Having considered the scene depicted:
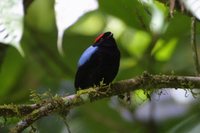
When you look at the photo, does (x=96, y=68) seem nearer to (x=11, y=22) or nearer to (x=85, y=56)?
(x=85, y=56)

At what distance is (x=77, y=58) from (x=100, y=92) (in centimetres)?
101

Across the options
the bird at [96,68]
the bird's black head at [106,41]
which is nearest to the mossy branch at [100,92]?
the bird at [96,68]

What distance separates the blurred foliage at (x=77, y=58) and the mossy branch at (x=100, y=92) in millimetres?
764

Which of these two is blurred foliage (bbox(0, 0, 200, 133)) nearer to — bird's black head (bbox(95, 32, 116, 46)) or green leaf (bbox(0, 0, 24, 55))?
bird's black head (bbox(95, 32, 116, 46))

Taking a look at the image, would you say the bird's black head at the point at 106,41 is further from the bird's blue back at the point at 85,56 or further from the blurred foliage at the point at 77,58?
the blurred foliage at the point at 77,58

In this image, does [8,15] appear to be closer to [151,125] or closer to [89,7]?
[89,7]

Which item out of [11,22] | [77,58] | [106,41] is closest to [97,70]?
[106,41]

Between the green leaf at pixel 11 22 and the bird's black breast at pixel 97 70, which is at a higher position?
the green leaf at pixel 11 22

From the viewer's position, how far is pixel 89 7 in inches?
55.0

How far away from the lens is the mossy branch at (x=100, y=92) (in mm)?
1307

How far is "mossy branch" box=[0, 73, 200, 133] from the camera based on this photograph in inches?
51.4

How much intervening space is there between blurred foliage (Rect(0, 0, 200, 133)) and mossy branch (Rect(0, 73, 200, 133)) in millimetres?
764

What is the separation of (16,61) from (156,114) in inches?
29.1

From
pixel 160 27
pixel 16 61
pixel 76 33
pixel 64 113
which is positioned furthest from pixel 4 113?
pixel 76 33
